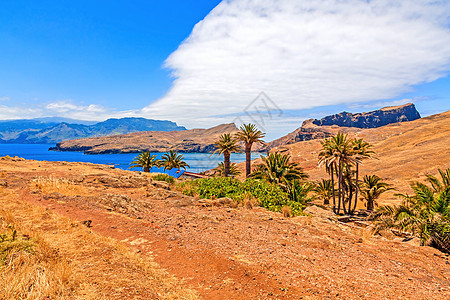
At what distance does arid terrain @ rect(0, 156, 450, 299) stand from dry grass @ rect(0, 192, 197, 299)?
3 cm

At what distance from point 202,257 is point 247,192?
1059 cm

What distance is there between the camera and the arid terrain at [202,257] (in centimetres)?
520

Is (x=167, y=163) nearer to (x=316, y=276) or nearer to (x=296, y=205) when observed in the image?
(x=296, y=205)

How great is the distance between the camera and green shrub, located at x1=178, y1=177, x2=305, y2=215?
643 inches

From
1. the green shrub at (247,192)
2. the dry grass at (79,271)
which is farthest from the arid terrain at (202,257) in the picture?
the green shrub at (247,192)

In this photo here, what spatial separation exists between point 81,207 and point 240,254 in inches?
361

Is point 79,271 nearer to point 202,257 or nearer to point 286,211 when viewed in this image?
point 202,257

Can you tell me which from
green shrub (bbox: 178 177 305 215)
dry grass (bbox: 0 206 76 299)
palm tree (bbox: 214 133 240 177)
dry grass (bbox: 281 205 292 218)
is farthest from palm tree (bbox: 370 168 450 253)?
palm tree (bbox: 214 133 240 177)

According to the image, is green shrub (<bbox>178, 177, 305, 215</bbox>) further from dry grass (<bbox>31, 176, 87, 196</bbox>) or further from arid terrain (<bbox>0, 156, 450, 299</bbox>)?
dry grass (<bbox>31, 176, 87, 196</bbox>)

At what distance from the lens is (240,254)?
7430mm

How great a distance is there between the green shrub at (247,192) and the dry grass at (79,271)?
10332 millimetres

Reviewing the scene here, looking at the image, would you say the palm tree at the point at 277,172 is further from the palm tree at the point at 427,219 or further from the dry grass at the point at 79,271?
the dry grass at the point at 79,271

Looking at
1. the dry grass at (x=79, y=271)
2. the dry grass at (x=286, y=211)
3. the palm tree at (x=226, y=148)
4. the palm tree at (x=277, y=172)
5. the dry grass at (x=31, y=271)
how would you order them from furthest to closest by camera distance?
the palm tree at (x=226, y=148)
the palm tree at (x=277, y=172)
the dry grass at (x=286, y=211)
the dry grass at (x=79, y=271)
the dry grass at (x=31, y=271)

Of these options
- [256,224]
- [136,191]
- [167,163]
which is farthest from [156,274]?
[167,163]
